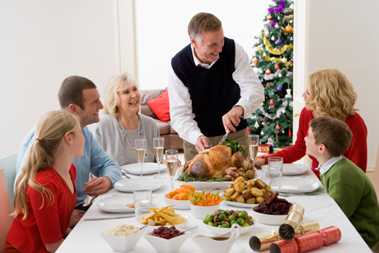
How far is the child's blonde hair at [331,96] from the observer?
2.92m

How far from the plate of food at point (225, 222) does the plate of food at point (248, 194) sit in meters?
0.24

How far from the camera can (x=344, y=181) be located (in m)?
2.22

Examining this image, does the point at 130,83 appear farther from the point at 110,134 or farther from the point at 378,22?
the point at 378,22

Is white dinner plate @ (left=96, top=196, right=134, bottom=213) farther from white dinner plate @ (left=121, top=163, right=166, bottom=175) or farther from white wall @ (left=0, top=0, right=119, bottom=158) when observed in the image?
white wall @ (left=0, top=0, right=119, bottom=158)

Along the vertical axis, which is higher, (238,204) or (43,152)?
(43,152)

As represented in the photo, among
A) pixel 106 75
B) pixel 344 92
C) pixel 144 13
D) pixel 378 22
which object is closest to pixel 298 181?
pixel 344 92

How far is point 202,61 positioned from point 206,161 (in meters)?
0.93

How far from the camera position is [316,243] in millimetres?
1520

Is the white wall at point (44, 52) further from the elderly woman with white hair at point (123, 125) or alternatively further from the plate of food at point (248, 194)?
the plate of food at point (248, 194)

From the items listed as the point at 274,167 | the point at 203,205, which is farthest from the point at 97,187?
the point at 274,167

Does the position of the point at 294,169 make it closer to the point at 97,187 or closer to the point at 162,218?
the point at 97,187

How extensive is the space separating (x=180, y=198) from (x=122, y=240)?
0.49 metres

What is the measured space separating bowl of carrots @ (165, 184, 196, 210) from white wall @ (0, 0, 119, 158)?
4.31 metres

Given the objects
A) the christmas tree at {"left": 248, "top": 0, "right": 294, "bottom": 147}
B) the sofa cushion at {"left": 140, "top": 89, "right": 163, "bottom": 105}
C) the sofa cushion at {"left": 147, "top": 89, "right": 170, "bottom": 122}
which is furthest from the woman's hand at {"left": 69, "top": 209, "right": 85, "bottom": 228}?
the christmas tree at {"left": 248, "top": 0, "right": 294, "bottom": 147}
